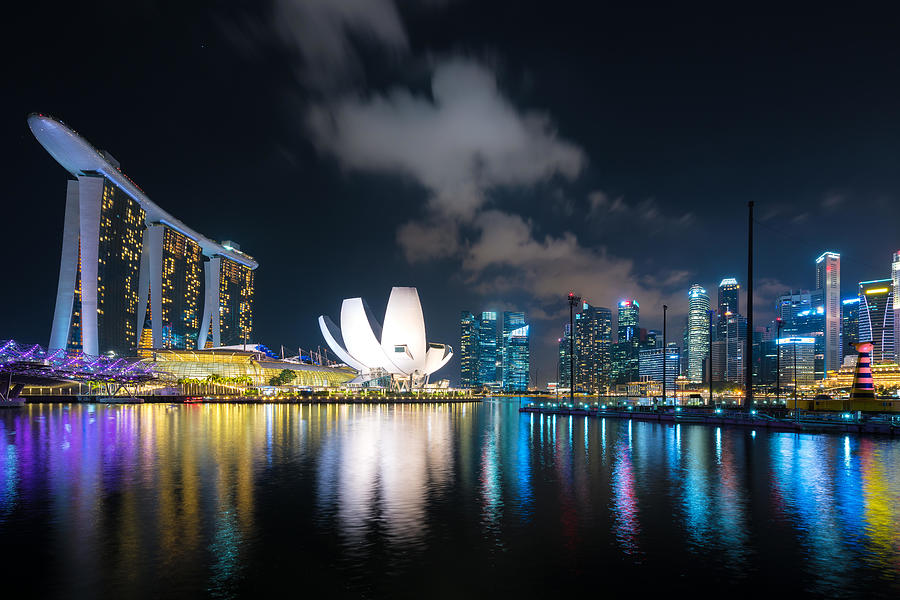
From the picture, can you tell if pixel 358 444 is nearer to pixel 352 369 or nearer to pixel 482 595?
pixel 482 595

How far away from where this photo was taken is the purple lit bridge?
53094mm

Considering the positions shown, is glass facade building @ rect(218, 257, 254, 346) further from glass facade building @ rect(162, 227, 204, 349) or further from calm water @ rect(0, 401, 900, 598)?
calm water @ rect(0, 401, 900, 598)

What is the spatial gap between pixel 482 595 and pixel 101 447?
19.2 meters

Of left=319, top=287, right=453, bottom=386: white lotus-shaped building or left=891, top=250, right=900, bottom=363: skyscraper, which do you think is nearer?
left=319, top=287, right=453, bottom=386: white lotus-shaped building

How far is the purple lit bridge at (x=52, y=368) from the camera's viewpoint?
5309 centimetres

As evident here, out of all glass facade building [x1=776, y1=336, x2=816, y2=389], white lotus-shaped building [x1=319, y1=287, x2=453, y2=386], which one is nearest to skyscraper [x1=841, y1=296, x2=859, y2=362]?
glass facade building [x1=776, y1=336, x2=816, y2=389]

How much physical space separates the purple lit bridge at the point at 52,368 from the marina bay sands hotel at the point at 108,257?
1002 cm

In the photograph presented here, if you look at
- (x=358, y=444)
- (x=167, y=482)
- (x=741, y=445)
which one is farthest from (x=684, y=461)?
(x=167, y=482)

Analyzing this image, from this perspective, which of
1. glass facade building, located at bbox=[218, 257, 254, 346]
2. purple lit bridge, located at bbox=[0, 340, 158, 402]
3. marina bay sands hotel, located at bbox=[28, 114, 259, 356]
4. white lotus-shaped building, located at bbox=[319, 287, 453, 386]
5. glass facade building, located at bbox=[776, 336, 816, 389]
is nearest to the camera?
purple lit bridge, located at bbox=[0, 340, 158, 402]

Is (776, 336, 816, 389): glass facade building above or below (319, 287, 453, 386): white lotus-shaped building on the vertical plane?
below

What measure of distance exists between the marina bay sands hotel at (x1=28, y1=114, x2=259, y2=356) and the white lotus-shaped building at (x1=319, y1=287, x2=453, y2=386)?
33371mm

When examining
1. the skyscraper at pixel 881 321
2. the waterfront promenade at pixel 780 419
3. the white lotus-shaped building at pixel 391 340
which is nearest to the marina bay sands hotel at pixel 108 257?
the white lotus-shaped building at pixel 391 340

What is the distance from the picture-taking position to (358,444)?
23.6m

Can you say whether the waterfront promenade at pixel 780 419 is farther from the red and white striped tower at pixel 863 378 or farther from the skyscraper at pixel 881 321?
the skyscraper at pixel 881 321
